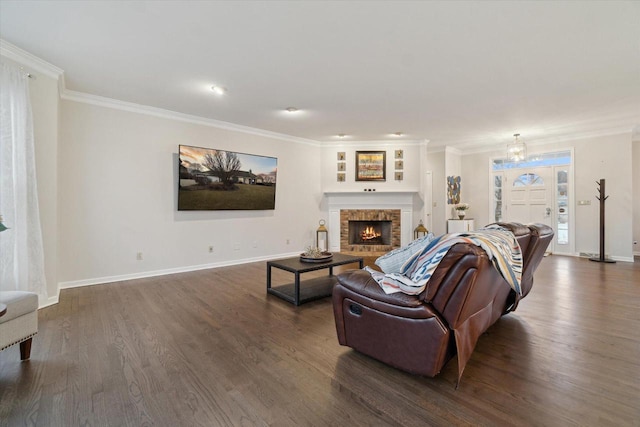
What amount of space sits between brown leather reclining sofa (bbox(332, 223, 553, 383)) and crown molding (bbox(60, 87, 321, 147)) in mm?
4249

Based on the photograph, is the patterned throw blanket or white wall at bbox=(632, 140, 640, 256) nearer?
the patterned throw blanket

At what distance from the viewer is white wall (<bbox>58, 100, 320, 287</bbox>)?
4.12 meters

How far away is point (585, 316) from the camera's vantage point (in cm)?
303

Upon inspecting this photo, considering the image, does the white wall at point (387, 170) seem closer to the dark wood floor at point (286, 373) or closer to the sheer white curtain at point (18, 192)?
the dark wood floor at point (286, 373)

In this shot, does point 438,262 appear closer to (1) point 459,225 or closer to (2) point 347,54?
(2) point 347,54

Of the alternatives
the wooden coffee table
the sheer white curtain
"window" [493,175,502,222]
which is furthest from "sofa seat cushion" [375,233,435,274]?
"window" [493,175,502,222]

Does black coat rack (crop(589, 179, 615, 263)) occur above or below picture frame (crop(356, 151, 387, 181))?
below

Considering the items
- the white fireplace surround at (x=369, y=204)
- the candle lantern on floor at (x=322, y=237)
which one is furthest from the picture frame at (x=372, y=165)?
the candle lantern on floor at (x=322, y=237)

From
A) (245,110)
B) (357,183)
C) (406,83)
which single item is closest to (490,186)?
(357,183)

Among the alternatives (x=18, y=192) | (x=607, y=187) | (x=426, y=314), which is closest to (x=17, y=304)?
(x=18, y=192)

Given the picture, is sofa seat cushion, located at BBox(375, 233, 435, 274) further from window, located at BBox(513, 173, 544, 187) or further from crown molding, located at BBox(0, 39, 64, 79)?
window, located at BBox(513, 173, 544, 187)

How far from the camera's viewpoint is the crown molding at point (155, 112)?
414 centimetres

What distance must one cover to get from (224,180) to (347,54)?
3.29 m

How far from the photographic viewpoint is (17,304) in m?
2.10
